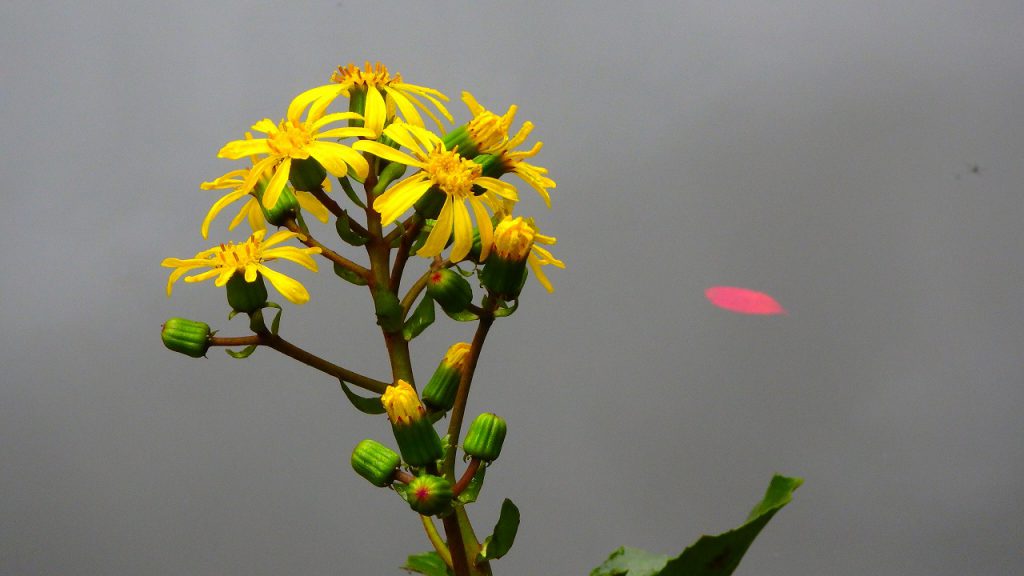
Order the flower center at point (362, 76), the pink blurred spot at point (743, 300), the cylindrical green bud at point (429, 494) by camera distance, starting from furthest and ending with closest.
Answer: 1. the pink blurred spot at point (743, 300)
2. the flower center at point (362, 76)
3. the cylindrical green bud at point (429, 494)

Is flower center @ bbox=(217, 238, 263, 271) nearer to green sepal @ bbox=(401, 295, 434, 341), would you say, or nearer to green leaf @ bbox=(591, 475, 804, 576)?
green sepal @ bbox=(401, 295, 434, 341)

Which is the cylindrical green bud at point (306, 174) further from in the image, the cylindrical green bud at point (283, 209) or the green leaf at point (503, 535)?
the green leaf at point (503, 535)

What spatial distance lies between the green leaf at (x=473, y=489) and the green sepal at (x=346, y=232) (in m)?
0.16

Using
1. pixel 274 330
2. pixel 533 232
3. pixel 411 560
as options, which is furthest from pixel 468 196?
pixel 411 560

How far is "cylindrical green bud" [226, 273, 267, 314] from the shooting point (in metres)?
0.66

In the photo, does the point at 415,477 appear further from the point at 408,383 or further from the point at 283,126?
the point at 283,126

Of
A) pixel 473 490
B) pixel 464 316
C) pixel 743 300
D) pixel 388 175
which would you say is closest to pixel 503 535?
pixel 473 490

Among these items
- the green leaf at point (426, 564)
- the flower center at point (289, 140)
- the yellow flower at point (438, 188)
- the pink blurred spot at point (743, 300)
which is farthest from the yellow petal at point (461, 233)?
the pink blurred spot at point (743, 300)

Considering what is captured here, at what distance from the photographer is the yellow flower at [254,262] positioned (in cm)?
64

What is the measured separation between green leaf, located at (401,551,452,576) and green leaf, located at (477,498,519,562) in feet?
0.23

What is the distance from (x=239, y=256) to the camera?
0.66m

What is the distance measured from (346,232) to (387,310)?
54 millimetres

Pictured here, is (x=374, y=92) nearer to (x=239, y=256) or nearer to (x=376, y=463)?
Answer: (x=239, y=256)

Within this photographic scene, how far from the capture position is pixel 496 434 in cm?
65
